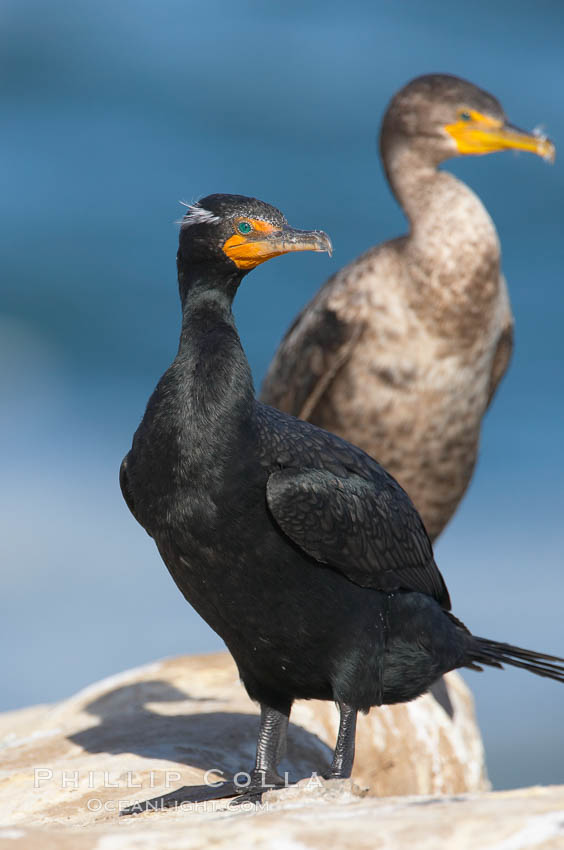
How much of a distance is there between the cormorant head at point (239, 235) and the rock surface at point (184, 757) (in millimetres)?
1870

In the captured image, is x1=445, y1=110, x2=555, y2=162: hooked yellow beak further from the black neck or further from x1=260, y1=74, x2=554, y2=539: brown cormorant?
the black neck

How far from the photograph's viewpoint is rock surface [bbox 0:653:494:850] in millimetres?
3443

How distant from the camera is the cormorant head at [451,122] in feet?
28.3

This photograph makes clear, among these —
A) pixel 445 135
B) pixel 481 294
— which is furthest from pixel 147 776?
pixel 445 135

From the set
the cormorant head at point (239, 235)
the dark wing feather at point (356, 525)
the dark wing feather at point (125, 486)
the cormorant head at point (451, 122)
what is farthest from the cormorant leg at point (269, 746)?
the cormorant head at point (451, 122)

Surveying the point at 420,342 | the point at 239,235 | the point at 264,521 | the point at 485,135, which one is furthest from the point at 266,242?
the point at 485,135

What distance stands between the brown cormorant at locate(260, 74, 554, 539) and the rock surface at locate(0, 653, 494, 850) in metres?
1.56

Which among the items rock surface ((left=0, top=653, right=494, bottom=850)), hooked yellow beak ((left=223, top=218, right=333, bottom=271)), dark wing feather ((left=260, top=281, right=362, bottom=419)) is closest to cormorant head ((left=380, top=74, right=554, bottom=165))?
dark wing feather ((left=260, top=281, right=362, bottom=419))

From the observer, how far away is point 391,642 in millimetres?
4715

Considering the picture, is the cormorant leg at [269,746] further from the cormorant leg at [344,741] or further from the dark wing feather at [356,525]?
the dark wing feather at [356,525]

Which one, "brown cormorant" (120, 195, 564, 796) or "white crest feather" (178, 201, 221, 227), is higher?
"white crest feather" (178, 201, 221, 227)

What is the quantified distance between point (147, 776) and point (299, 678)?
1.05m

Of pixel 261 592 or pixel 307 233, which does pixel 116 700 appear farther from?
pixel 307 233

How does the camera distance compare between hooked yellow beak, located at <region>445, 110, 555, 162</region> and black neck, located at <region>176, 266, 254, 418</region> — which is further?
hooked yellow beak, located at <region>445, 110, 555, 162</region>
